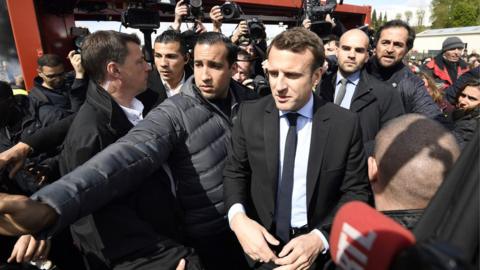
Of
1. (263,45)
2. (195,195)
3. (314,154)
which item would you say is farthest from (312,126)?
(263,45)

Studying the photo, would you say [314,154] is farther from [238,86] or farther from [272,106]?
[238,86]

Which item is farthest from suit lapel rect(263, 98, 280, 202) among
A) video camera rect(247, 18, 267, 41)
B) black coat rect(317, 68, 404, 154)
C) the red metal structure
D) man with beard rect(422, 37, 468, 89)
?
man with beard rect(422, 37, 468, 89)

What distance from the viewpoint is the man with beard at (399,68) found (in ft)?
9.22

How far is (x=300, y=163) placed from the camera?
1.56 metres

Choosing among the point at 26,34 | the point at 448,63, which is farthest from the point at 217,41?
the point at 448,63

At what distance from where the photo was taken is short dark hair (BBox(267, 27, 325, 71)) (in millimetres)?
1589

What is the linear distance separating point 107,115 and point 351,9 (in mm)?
10110

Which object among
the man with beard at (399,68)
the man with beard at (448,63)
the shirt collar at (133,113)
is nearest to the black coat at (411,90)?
the man with beard at (399,68)

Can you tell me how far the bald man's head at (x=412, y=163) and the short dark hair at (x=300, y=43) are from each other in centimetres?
65

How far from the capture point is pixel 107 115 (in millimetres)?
1572

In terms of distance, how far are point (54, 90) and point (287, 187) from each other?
3284 millimetres

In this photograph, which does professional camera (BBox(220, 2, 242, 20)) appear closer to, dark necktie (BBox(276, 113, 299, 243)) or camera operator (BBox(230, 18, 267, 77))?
camera operator (BBox(230, 18, 267, 77))

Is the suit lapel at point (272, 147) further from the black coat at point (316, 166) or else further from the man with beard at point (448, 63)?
the man with beard at point (448, 63)

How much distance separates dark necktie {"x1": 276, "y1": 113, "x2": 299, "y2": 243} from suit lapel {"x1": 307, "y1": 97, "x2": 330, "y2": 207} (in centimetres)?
8
